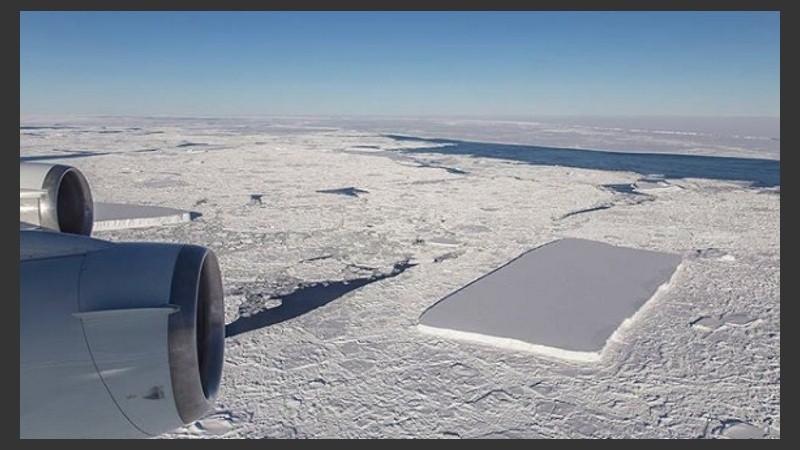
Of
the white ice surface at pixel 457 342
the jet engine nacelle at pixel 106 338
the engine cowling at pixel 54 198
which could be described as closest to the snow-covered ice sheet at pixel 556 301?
the white ice surface at pixel 457 342

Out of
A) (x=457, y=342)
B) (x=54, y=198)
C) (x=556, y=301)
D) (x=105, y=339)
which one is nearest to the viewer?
(x=105, y=339)

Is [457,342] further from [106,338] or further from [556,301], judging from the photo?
[106,338]

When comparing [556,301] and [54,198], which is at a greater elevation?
[54,198]

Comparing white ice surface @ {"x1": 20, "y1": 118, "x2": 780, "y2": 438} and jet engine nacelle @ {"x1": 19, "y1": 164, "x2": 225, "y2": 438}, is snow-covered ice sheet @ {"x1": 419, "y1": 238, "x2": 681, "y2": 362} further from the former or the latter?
jet engine nacelle @ {"x1": 19, "y1": 164, "x2": 225, "y2": 438}

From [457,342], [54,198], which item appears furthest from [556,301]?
[54,198]

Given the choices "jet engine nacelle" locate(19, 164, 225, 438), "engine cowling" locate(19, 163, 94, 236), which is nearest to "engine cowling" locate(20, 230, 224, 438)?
"jet engine nacelle" locate(19, 164, 225, 438)

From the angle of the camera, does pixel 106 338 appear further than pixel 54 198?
No

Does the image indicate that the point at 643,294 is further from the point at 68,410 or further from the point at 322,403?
the point at 68,410
